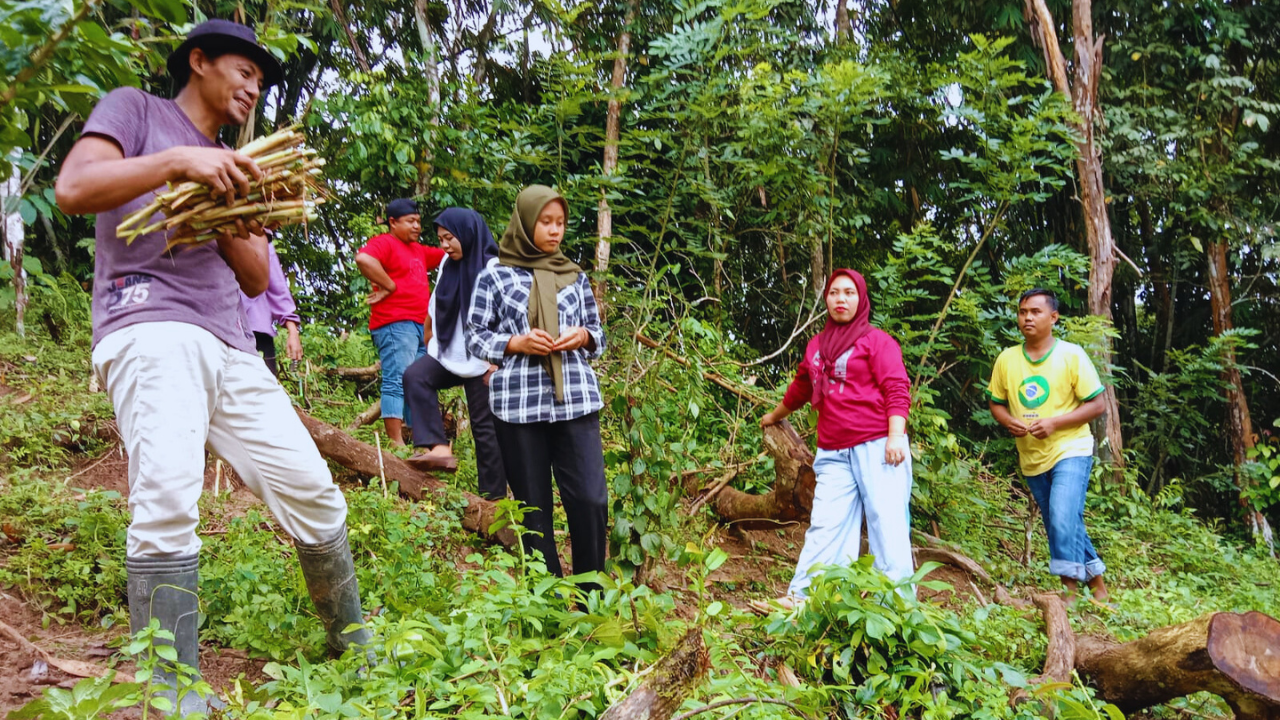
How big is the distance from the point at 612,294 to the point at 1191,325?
8.21 metres

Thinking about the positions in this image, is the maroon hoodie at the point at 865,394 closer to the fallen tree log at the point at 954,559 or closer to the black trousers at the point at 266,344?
the fallen tree log at the point at 954,559

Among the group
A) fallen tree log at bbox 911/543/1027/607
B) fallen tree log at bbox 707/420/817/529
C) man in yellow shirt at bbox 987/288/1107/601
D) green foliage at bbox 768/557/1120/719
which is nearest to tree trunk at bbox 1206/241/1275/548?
fallen tree log at bbox 911/543/1027/607

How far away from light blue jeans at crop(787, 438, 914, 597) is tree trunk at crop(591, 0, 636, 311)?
2087 millimetres

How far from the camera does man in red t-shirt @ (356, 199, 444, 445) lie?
6012 millimetres

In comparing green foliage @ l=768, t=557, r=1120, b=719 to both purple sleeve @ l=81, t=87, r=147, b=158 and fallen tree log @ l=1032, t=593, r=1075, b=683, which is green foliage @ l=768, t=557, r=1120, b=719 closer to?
fallen tree log @ l=1032, t=593, r=1075, b=683

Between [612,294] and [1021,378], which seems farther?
[612,294]

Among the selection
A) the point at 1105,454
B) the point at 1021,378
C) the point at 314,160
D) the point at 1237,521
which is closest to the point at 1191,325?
the point at 1237,521

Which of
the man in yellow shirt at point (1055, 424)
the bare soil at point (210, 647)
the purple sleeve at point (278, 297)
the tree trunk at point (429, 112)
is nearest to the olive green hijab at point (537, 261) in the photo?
the bare soil at point (210, 647)

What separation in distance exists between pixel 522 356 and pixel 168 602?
1.69 meters

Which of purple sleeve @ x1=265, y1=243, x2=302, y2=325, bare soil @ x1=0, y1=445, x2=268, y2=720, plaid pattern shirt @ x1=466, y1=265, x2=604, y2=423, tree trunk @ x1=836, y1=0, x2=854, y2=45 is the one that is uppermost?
tree trunk @ x1=836, y1=0, x2=854, y2=45

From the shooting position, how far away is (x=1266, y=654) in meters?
2.88

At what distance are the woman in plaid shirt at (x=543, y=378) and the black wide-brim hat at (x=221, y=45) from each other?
4.31 feet

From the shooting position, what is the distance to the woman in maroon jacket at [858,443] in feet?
14.5

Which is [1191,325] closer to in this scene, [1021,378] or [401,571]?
[1021,378]
